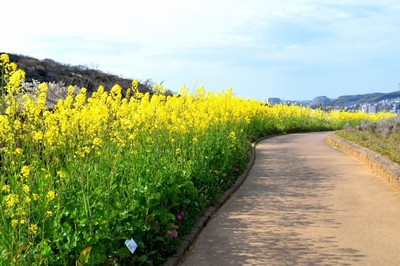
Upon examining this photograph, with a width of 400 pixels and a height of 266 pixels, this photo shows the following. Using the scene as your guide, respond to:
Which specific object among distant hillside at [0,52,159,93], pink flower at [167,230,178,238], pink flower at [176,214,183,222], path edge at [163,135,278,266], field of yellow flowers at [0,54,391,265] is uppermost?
distant hillside at [0,52,159,93]

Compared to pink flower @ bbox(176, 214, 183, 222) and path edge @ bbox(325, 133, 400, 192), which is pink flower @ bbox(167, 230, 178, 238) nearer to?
pink flower @ bbox(176, 214, 183, 222)

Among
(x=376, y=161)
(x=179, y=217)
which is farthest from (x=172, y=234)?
(x=376, y=161)

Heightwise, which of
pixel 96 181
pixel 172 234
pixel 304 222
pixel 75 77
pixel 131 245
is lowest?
pixel 304 222

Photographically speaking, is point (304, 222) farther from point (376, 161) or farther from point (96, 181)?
point (376, 161)

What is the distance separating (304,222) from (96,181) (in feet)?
9.02

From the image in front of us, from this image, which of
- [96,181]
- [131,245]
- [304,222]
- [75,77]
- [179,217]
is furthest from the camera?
[75,77]

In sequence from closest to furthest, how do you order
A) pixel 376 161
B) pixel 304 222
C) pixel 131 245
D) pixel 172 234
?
1. pixel 131 245
2. pixel 172 234
3. pixel 304 222
4. pixel 376 161

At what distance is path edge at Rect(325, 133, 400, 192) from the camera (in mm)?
9414

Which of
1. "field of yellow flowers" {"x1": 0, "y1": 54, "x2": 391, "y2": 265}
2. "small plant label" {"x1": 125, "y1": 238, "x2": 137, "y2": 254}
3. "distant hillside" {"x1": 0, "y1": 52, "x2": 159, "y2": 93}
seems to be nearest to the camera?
"field of yellow flowers" {"x1": 0, "y1": 54, "x2": 391, "y2": 265}

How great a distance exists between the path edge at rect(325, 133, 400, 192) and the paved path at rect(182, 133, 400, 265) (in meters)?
0.18

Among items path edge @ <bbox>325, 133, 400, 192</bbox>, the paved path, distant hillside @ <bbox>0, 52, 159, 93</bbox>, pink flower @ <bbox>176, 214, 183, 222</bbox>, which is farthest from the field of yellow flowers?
distant hillside @ <bbox>0, 52, 159, 93</bbox>

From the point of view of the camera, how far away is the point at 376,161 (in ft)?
36.3

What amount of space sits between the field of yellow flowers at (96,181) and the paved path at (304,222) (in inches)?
16.6

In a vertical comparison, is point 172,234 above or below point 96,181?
below
